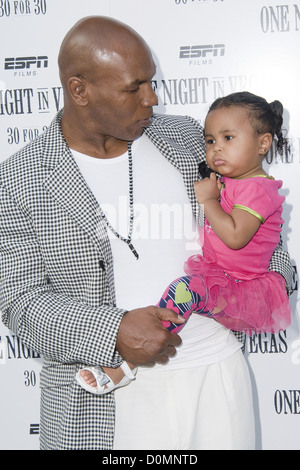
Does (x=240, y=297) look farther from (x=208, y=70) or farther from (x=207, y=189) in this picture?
(x=208, y=70)

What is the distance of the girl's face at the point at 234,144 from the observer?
6.39ft

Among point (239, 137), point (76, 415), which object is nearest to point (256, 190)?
point (239, 137)

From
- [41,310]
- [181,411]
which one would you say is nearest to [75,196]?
[41,310]

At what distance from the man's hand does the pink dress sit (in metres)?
0.16

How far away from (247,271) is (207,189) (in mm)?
296

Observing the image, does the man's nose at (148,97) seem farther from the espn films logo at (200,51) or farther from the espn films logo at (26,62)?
the espn films logo at (26,62)

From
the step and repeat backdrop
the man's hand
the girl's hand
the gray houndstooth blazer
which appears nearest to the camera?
the man's hand

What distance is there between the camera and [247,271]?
195 centimetres

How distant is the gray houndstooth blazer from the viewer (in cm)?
180

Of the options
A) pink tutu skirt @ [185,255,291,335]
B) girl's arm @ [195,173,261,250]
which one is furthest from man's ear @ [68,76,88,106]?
pink tutu skirt @ [185,255,291,335]

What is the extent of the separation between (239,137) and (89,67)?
531mm

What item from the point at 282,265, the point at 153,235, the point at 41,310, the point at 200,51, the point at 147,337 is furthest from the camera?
the point at 200,51

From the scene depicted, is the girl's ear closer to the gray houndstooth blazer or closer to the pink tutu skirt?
the pink tutu skirt

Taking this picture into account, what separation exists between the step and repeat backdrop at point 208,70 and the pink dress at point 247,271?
925 mm
